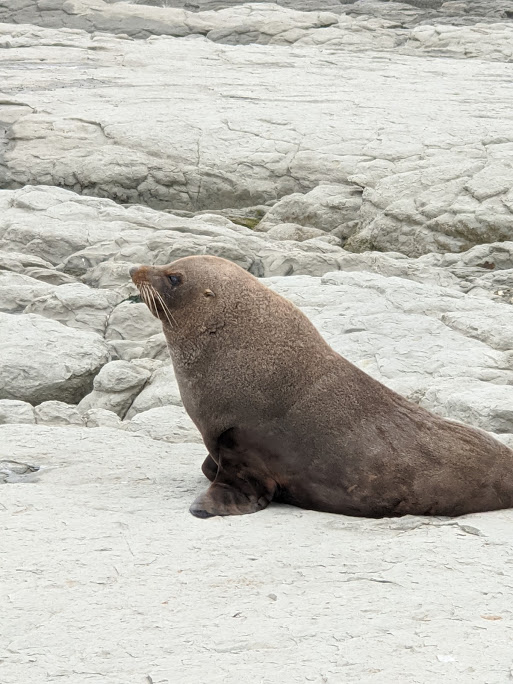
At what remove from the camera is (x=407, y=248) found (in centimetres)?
1212

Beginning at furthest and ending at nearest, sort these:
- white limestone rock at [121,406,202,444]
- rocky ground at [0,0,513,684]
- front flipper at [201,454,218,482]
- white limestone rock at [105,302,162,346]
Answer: white limestone rock at [105,302,162,346] → white limestone rock at [121,406,202,444] → front flipper at [201,454,218,482] → rocky ground at [0,0,513,684]

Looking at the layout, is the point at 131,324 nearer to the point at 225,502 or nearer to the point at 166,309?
the point at 166,309

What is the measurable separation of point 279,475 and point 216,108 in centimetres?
1130

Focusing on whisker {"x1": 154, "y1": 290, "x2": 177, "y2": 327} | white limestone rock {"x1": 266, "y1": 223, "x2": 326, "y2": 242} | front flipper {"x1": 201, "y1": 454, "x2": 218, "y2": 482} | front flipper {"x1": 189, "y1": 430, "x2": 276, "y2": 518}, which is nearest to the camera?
front flipper {"x1": 189, "y1": 430, "x2": 276, "y2": 518}

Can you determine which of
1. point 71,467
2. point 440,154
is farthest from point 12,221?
point 71,467

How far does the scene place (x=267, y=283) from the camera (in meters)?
9.32

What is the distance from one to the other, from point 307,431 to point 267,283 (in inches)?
168

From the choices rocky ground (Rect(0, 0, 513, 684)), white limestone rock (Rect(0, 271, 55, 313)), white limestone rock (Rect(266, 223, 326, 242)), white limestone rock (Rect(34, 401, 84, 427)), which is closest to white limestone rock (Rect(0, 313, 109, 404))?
rocky ground (Rect(0, 0, 513, 684))

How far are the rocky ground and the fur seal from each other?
17cm

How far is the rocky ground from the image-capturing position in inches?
136

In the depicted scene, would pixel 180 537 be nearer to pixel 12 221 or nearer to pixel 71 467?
pixel 71 467

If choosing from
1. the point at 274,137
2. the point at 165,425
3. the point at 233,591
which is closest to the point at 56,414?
the point at 165,425

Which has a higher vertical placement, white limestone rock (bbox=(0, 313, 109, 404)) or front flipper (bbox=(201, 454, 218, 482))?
front flipper (bbox=(201, 454, 218, 482))

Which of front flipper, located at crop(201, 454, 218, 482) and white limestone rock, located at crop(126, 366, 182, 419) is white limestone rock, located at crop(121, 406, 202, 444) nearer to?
white limestone rock, located at crop(126, 366, 182, 419)
